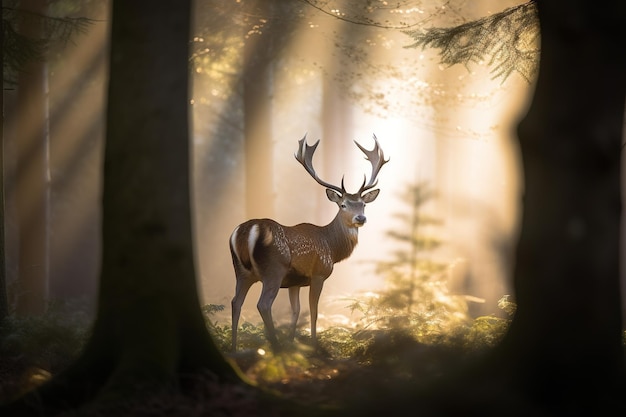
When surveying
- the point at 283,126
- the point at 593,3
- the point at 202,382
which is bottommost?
the point at 202,382

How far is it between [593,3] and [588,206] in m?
1.37

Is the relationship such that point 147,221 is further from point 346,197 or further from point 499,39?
point 346,197

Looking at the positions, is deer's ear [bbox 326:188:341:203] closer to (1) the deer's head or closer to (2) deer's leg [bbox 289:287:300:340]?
(1) the deer's head

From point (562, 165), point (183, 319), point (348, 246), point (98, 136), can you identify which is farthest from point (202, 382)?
point (98, 136)

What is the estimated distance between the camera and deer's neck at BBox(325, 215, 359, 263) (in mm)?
13297

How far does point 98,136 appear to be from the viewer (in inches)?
1033

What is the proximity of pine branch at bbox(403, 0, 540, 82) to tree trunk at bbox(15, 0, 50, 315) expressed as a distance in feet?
32.8

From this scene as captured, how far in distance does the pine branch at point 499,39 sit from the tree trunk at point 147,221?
4532mm

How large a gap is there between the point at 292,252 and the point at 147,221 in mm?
5367

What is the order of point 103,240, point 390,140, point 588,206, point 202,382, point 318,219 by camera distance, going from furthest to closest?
point 390,140 → point 318,219 → point 103,240 → point 202,382 → point 588,206

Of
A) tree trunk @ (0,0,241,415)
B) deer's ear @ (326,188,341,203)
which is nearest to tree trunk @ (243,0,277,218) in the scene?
deer's ear @ (326,188,341,203)

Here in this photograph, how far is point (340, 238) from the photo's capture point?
526 inches

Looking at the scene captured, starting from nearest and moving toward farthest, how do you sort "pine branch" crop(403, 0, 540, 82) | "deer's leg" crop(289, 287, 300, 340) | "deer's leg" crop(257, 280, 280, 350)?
"pine branch" crop(403, 0, 540, 82)
"deer's leg" crop(257, 280, 280, 350)
"deer's leg" crop(289, 287, 300, 340)

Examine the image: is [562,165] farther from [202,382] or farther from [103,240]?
[103,240]
